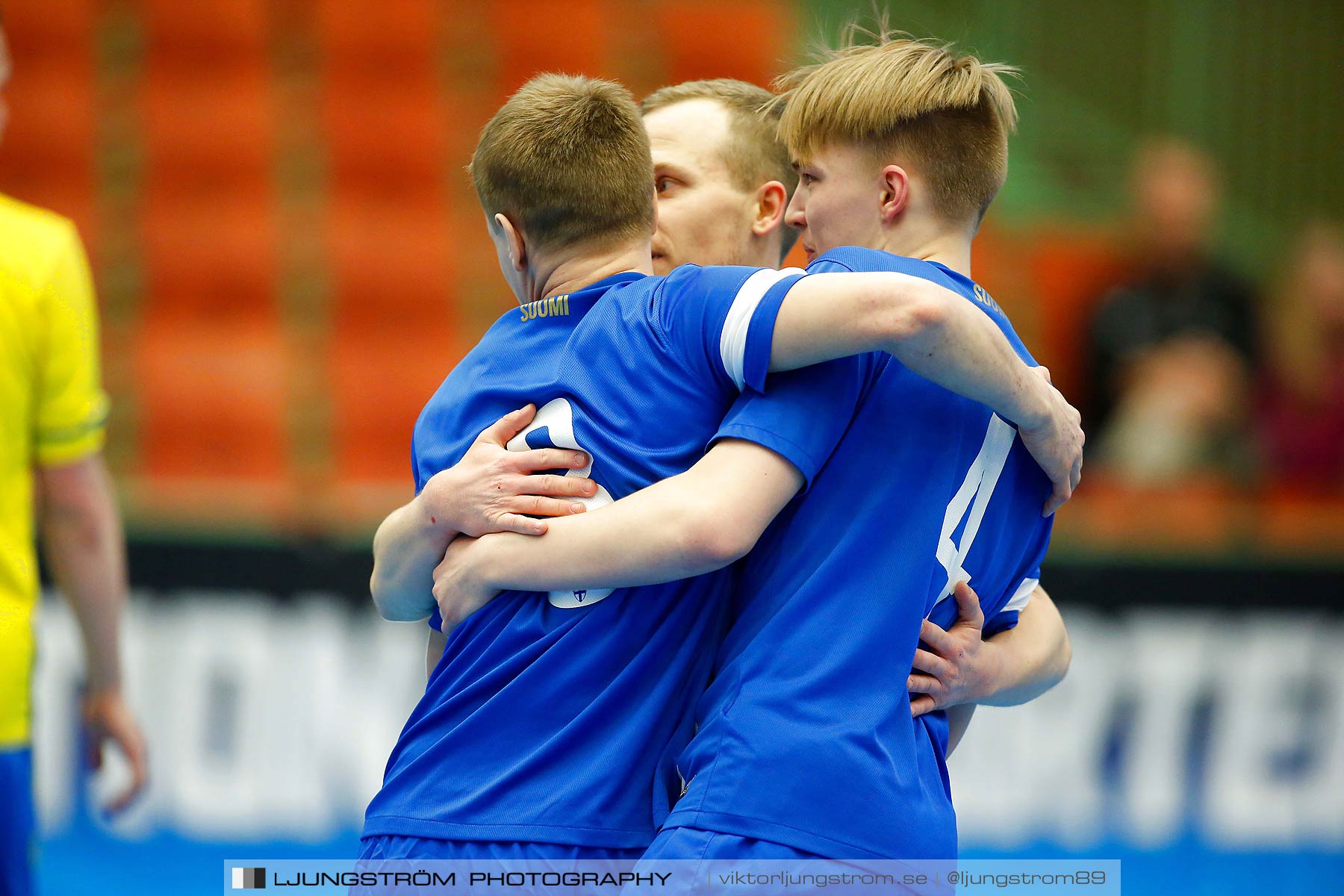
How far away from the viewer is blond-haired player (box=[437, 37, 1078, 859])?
167 centimetres

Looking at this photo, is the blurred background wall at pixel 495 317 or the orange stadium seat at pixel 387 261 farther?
the orange stadium seat at pixel 387 261

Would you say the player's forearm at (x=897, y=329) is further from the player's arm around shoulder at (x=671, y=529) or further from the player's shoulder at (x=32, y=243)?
the player's shoulder at (x=32, y=243)

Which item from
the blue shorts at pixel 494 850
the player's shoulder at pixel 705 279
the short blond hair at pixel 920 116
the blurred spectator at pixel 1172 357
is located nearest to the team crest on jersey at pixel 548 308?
the player's shoulder at pixel 705 279

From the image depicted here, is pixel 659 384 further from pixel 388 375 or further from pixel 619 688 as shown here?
pixel 388 375

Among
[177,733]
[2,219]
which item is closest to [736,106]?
[2,219]

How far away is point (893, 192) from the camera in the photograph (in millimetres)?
1935

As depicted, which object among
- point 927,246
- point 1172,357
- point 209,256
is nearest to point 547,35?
point 209,256

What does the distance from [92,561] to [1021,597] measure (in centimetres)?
204

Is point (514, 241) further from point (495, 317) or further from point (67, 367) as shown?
point (495, 317)

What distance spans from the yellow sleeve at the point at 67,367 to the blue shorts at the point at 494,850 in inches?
60.1

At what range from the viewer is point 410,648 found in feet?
15.8

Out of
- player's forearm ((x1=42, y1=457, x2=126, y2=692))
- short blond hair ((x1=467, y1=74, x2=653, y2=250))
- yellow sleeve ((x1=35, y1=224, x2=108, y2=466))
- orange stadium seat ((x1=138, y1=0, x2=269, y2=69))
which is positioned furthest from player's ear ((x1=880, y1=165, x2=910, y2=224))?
orange stadium seat ((x1=138, y1=0, x2=269, y2=69))

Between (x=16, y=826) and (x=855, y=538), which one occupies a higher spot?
(x=855, y=538)

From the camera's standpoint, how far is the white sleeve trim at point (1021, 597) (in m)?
2.08
